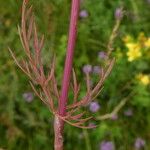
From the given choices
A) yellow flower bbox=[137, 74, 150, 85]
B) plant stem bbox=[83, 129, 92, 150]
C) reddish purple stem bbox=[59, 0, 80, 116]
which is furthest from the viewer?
yellow flower bbox=[137, 74, 150, 85]

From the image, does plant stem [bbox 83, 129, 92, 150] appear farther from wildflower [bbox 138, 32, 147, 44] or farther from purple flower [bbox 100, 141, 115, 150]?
wildflower [bbox 138, 32, 147, 44]

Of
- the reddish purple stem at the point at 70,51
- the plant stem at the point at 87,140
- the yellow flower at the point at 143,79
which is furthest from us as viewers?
the yellow flower at the point at 143,79

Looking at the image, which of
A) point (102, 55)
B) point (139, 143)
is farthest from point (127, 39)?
point (139, 143)

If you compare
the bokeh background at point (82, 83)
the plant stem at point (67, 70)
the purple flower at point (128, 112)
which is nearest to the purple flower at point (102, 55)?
the bokeh background at point (82, 83)

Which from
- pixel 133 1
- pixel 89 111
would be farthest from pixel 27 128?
pixel 133 1

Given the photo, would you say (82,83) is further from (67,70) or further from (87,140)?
(67,70)

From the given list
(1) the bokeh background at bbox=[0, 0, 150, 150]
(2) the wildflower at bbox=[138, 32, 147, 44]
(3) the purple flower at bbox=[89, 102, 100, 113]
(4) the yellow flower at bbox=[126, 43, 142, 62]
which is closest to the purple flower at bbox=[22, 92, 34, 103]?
(1) the bokeh background at bbox=[0, 0, 150, 150]

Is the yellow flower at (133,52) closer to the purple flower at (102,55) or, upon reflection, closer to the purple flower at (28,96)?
the purple flower at (102,55)

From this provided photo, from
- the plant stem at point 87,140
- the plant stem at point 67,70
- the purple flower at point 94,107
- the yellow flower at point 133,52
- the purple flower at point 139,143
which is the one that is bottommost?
the purple flower at point 139,143
